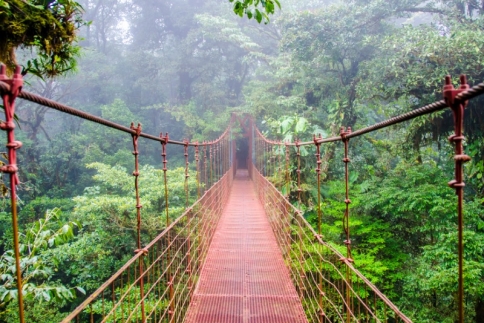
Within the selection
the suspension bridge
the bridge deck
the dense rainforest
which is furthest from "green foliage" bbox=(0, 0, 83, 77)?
the bridge deck

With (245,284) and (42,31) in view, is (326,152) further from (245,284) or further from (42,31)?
(42,31)

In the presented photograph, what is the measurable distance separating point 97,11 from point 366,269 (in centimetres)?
1421

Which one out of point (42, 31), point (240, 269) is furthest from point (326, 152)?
point (42, 31)

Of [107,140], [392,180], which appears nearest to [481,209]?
[392,180]

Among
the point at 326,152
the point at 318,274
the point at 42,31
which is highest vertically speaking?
the point at 42,31

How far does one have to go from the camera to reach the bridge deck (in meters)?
1.98

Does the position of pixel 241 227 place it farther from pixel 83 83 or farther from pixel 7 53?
pixel 83 83

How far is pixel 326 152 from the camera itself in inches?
219

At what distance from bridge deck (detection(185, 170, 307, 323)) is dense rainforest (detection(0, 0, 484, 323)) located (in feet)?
2.53

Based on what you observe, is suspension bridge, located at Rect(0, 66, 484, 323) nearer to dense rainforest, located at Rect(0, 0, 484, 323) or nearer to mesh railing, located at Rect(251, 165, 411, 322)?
mesh railing, located at Rect(251, 165, 411, 322)

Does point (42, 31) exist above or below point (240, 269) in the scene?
above

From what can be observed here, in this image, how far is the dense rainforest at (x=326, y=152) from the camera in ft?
7.09

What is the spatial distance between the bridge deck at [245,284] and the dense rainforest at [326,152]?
77 centimetres

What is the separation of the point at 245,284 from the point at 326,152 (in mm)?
3494
